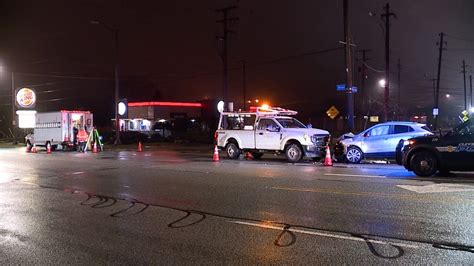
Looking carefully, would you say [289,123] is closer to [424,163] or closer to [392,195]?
[424,163]

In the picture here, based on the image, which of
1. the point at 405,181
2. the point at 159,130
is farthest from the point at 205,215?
the point at 159,130

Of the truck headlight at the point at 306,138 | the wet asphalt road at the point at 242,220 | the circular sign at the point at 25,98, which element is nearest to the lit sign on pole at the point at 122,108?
the circular sign at the point at 25,98

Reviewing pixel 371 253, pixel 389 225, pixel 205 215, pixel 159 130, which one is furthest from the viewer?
pixel 159 130

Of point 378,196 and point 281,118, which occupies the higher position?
point 281,118

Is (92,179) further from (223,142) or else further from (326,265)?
(326,265)

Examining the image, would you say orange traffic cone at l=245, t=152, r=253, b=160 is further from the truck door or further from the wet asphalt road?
the wet asphalt road

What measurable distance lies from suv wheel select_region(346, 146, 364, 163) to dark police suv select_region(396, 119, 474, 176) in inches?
211

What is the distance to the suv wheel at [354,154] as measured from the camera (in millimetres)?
19872

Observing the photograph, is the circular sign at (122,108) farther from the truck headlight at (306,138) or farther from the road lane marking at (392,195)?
the road lane marking at (392,195)

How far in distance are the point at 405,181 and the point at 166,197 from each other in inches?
248

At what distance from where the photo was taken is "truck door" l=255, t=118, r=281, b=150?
2128cm

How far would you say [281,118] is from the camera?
71.1ft

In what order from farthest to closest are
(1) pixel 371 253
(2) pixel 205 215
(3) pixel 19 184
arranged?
(3) pixel 19 184, (2) pixel 205 215, (1) pixel 371 253

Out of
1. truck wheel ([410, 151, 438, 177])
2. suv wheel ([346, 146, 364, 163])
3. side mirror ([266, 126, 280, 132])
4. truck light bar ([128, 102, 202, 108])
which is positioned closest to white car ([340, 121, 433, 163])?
suv wheel ([346, 146, 364, 163])
